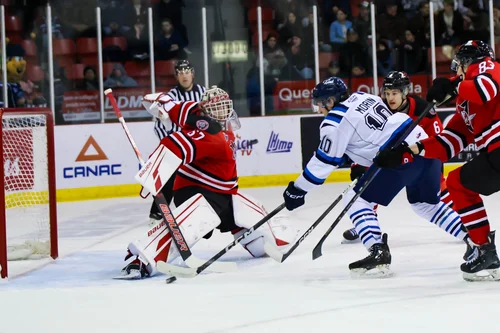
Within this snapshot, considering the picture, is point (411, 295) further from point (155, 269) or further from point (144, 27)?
point (144, 27)

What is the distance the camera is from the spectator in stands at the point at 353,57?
8.69 m

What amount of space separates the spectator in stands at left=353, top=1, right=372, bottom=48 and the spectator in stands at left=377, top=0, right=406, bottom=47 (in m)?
0.10

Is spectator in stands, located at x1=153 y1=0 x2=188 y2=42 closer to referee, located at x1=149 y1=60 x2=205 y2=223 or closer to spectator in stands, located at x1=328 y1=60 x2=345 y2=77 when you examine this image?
spectator in stands, located at x1=328 y1=60 x2=345 y2=77

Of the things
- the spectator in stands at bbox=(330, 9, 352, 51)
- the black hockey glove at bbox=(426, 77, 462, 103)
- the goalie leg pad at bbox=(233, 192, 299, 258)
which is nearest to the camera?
the black hockey glove at bbox=(426, 77, 462, 103)

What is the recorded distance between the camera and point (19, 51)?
26.3 ft

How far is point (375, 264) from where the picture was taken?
381cm

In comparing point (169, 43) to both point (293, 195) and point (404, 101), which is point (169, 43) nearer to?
point (404, 101)

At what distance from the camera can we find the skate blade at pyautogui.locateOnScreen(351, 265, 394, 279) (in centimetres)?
383

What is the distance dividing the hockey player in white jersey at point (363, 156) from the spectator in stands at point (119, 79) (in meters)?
4.47

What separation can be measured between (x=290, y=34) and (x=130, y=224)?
124 inches

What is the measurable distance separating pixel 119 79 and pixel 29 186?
3.05 metres

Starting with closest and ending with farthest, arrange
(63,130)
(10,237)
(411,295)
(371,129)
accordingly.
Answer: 1. (411,295)
2. (371,129)
3. (10,237)
4. (63,130)

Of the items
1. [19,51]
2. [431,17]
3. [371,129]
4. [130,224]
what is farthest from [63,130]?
[371,129]

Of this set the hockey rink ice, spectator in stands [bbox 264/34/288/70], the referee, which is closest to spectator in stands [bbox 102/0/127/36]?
spectator in stands [bbox 264/34/288/70]
